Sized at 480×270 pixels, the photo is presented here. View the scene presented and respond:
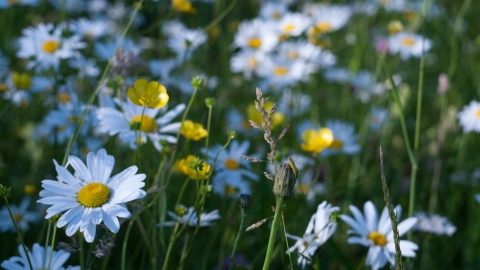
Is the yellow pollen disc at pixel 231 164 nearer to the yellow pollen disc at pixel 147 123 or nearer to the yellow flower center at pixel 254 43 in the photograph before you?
the yellow pollen disc at pixel 147 123

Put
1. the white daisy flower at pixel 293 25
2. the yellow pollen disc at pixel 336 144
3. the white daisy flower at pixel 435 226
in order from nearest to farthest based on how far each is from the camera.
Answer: the white daisy flower at pixel 435 226, the yellow pollen disc at pixel 336 144, the white daisy flower at pixel 293 25

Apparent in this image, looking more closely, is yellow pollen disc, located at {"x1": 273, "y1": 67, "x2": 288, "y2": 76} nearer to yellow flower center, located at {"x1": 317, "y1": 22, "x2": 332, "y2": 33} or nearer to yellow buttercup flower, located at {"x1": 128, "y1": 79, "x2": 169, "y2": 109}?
yellow flower center, located at {"x1": 317, "y1": 22, "x2": 332, "y2": 33}

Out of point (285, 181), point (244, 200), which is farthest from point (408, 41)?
point (285, 181)

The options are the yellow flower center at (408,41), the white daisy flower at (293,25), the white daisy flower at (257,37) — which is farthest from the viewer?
the yellow flower center at (408,41)

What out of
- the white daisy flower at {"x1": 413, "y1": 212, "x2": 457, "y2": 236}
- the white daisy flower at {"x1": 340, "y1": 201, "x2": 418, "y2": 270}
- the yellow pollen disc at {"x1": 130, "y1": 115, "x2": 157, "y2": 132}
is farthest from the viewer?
the white daisy flower at {"x1": 413, "y1": 212, "x2": 457, "y2": 236}

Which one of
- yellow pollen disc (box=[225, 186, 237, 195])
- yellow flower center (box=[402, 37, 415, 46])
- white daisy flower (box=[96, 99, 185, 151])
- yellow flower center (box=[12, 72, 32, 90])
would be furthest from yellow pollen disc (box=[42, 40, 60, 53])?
yellow flower center (box=[402, 37, 415, 46])

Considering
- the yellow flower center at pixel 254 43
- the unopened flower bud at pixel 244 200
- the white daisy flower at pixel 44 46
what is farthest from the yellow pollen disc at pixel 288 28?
the unopened flower bud at pixel 244 200
